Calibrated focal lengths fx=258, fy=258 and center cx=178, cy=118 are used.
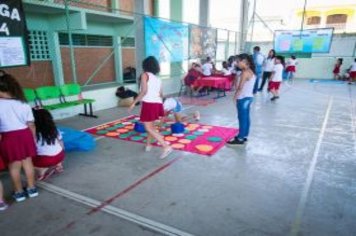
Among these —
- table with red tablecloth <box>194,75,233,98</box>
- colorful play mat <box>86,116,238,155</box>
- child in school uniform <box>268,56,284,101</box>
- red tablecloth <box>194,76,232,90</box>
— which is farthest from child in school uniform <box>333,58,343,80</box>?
colorful play mat <box>86,116,238,155</box>

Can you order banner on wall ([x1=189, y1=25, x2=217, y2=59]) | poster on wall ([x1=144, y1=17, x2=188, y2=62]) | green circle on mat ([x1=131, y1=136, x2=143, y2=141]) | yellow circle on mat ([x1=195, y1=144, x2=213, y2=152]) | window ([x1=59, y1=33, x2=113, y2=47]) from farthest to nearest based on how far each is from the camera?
banner on wall ([x1=189, y1=25, x2=217, y2=59]) < window ([x1=59, y1=33, x2=113, y2=47]) < poster on wall ([x1=144, y1=17, x2=188, y2=62]) < green circle on mat ([x1=131, y1=136, x2=143, y2=141]) < yellow circle on mat ([x1=195, y1=144, x2=213, y2=152])

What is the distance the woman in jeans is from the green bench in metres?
3.56

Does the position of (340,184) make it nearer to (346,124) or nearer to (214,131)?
(214,131)

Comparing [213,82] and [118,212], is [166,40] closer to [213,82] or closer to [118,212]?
[213,82]

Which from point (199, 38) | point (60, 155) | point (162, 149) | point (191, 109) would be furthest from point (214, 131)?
point (199, 38)

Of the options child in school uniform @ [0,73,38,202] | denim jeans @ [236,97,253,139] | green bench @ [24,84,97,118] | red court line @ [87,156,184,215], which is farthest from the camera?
green bench @ [24,84,97,118]

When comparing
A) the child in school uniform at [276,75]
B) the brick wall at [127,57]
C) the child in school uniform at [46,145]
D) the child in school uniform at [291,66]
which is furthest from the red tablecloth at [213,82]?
the child in school uniform at [291,66]

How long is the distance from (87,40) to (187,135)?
633 centimetres

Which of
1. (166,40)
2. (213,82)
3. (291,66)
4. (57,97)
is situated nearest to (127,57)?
(166,40)

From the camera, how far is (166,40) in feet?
28.7

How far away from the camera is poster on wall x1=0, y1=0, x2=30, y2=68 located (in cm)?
460

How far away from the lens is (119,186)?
121 inches

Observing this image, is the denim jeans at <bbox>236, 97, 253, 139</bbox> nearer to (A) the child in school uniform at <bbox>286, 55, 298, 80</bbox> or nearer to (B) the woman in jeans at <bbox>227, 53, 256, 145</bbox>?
(B) the woman in jeans at <bbox>227, 53, 256, 145</bbox>

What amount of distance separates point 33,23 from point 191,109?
4.93 meters
